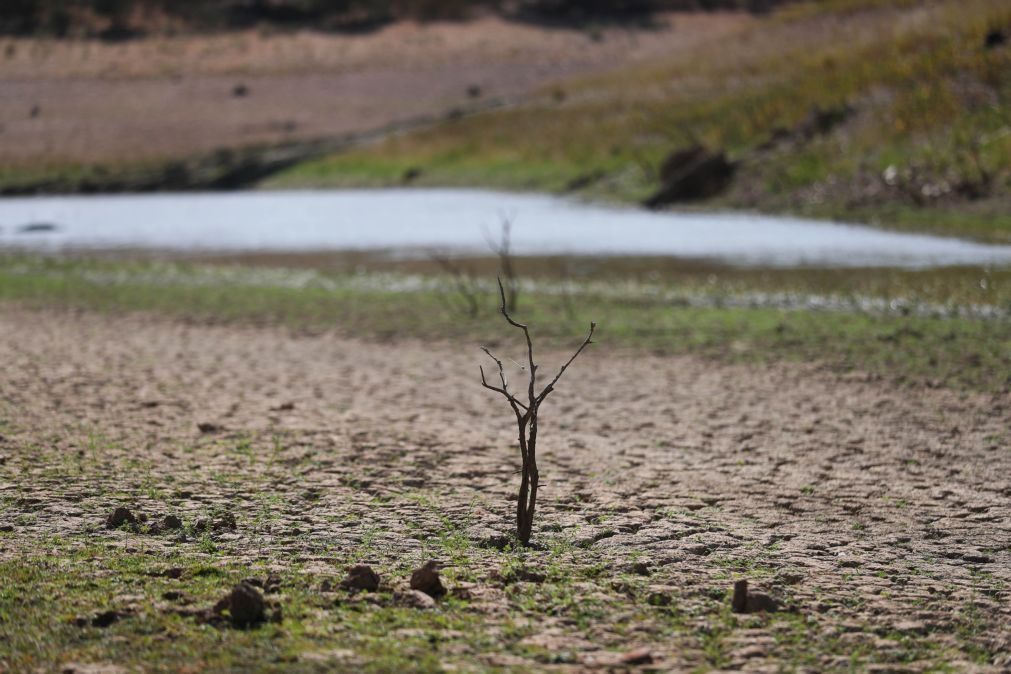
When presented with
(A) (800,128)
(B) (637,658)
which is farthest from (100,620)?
(A) (800,128)

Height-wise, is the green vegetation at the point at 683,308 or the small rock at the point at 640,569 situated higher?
the green vegetation at the point at 683,308

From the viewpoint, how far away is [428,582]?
14.0ft

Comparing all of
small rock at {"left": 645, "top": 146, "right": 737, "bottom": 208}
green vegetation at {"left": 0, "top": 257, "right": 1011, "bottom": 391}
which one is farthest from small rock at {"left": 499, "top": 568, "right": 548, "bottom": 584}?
small rock at {"left": 645, "top": 146, "right": 737, "bottom": 208}

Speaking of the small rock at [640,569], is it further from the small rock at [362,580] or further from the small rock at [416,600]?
the small rock at [362,580]

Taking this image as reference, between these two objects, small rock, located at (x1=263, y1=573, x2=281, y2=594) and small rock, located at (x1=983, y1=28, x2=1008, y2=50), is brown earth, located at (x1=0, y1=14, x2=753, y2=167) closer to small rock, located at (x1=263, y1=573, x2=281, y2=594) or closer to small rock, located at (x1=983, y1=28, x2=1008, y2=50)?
small rock, located at (x1=983, y1=28, x2=1008, y2=50)

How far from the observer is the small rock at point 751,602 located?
4188 millimetres

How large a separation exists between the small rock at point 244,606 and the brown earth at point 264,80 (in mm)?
40792

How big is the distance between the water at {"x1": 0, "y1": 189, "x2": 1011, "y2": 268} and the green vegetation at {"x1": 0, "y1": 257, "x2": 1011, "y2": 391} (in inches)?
76.9

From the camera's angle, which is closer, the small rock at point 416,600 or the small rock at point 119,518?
the small rock at point 416,600

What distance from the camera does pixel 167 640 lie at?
383cm

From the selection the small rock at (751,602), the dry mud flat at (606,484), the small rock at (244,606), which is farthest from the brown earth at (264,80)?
the small rock at (751,602)

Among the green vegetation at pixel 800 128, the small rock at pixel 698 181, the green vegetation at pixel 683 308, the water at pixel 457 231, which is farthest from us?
the small rock at pixel 698 181

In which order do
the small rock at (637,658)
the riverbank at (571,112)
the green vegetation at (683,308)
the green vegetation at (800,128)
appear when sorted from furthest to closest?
the riverbank at (571,112), the green vegetation at (800,128), the green vegetation at (683,308), the small rock at (637,658)

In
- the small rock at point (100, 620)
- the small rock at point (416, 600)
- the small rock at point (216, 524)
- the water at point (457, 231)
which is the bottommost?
the small rock at point (100, 620)
